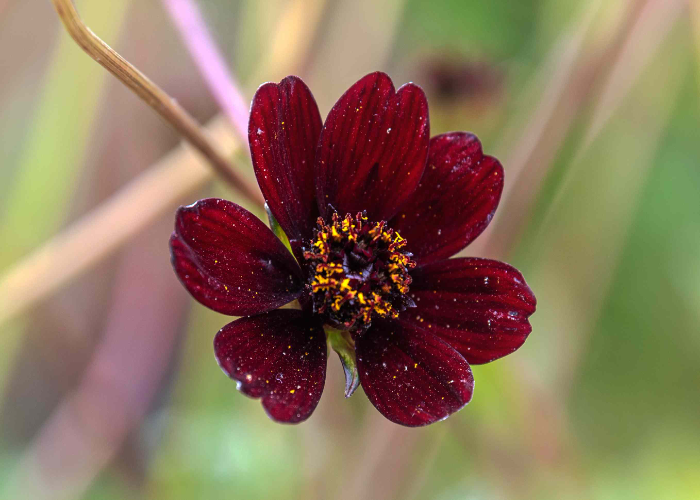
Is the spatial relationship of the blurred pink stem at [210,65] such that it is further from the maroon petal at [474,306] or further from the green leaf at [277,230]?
the maroon petal at [474,306]

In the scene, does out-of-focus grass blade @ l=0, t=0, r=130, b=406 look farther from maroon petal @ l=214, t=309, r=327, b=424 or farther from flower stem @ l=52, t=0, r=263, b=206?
maroon petal @ l=214, t=309, r=327, b=424

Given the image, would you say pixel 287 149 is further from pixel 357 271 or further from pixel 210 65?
pixel 210 65

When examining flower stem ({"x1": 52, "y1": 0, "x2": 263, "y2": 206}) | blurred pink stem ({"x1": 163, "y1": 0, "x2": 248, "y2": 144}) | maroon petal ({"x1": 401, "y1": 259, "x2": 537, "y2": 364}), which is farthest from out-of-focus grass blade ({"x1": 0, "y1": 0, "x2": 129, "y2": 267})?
maroon petal ({"x1": 401, "y1": 259, "x2": 537, "y2": 364})

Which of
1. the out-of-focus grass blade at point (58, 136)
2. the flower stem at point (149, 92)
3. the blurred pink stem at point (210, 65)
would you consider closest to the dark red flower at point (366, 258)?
the flower stem at point (149, 92)

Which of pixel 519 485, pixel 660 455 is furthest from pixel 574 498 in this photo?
pixel 660 455

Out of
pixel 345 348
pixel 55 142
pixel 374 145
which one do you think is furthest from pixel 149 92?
pixel 55 142

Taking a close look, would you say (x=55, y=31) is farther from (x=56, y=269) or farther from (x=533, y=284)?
(x=533, y=284)

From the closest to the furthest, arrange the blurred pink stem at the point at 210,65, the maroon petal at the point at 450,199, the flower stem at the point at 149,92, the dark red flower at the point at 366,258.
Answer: the flower stem at the point at 149,92
the dark red flower at the point at 366,258
the maroon petal at the point at 450,199
the blurred pink stem at the point at 210,65
